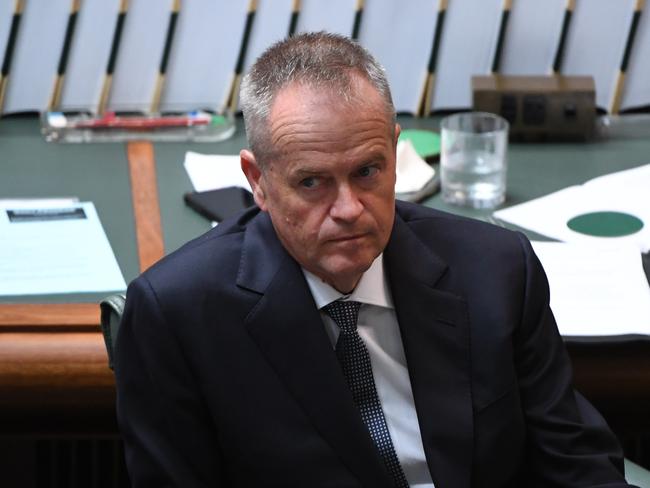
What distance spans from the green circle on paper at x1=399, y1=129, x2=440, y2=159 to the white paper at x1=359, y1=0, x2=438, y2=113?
15cm

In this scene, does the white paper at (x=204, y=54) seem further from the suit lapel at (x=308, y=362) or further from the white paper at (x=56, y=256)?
the suit lapel at (x=308, y=362)

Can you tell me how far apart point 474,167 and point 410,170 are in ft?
0.44

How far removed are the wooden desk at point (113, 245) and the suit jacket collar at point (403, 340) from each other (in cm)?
41

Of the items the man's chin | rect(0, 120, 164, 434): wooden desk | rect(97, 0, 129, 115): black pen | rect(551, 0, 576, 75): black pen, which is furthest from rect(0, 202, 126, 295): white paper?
rect(551, 0, 576, 75): black pen

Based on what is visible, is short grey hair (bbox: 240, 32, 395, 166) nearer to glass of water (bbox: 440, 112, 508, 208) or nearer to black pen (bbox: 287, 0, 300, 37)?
glass of water (bbox: 440, 112, 508, 208)

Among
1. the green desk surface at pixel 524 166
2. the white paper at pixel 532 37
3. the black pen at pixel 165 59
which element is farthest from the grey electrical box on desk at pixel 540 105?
the black pen at pixel 165 59

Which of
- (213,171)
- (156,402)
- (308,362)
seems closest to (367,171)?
(308,362)

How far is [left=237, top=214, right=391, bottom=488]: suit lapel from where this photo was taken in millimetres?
1823

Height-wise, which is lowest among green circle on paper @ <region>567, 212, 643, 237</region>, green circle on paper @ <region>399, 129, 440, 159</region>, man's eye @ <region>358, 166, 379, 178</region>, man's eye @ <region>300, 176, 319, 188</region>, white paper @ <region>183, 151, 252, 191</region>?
white paper @ <region>183, 151, 252, 191</region>

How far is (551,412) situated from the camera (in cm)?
187

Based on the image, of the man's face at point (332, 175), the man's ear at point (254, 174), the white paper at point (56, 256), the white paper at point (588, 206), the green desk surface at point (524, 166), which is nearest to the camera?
the man's face at point (332, 175)

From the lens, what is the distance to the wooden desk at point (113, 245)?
2.27m

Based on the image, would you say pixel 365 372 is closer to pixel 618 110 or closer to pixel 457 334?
pixel 457 334

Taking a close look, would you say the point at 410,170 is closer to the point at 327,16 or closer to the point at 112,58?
the point at 327,16
